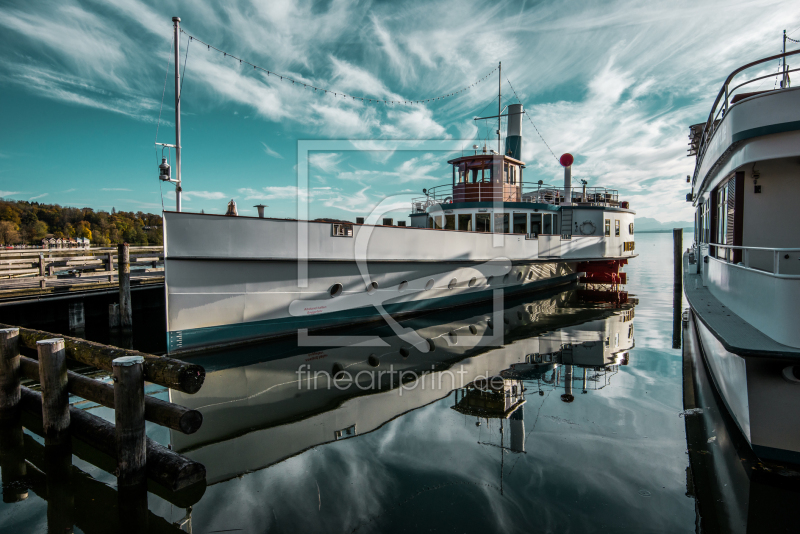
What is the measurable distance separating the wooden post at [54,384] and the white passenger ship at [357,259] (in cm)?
308

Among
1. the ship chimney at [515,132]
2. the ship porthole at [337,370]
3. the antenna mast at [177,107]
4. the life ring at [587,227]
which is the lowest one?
the ship porthole at [337,370]

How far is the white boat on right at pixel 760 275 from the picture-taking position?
336 cm

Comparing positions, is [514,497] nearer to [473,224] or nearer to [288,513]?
[288,513]

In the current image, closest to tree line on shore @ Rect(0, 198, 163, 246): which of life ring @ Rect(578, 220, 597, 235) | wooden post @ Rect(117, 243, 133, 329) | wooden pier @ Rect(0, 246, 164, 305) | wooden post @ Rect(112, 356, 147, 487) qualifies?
wooden pier @ Rect(0, 246, 164, 305)

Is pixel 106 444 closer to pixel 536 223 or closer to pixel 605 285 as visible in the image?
pixel 536 223

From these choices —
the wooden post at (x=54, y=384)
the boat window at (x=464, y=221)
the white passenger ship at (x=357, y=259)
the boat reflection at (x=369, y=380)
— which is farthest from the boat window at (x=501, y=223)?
the wooden post at (x=54, y=384)

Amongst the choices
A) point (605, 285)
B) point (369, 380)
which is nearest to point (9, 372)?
point (369, 380)

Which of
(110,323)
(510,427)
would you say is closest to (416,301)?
(510,427)

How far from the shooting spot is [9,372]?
4.55m

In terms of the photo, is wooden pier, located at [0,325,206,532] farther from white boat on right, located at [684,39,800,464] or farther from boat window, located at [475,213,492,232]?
boat window, located at [475,213,492,232]

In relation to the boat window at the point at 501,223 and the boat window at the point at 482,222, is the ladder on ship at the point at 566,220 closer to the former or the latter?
the boat window at the point at 501,223

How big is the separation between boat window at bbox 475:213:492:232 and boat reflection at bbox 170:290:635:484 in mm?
4603

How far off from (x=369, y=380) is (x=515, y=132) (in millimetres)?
14373

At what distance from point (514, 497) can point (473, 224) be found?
11.0m
